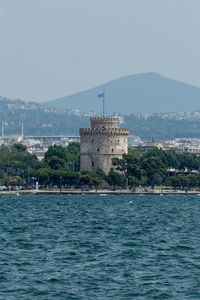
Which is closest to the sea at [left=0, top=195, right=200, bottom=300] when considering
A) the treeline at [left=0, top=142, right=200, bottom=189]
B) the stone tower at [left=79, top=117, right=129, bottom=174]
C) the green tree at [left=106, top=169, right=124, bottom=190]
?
the treeline at [left=0, top=142, right=200, bottom=189]

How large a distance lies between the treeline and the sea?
56.3m

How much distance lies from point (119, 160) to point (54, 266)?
341 feet

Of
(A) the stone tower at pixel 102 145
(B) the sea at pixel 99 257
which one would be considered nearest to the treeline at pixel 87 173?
(A) the stone tower at pixel 102 145

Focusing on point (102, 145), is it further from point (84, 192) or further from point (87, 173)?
point (84, 192)

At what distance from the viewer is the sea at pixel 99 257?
1832 inches

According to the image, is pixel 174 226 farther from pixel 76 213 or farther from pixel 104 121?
pixel 104 121

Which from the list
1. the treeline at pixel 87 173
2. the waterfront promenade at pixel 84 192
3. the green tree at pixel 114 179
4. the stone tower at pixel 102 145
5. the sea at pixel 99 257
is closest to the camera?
the sea at pixel 99 257

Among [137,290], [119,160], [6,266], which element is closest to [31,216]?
[6,266]

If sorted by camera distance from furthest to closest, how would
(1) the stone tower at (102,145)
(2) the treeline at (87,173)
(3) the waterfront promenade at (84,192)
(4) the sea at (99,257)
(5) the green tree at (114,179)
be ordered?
1. (1) the stone tower at (102,145)
2. (5) the green tree at (114,179)
3. (2) the treeline at (87,173)
4. (3) the waterfront promenade at (84,192)
5. (4) the sea at (99,257)

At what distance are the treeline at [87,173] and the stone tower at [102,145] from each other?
183 cm

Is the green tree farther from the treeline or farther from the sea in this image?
the sea

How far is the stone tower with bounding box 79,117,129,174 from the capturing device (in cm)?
15838

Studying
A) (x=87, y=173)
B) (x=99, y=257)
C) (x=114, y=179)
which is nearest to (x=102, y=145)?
(x=87, y=173)

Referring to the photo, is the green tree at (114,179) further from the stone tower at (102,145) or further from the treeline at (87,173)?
the stone tower at (102,145)
